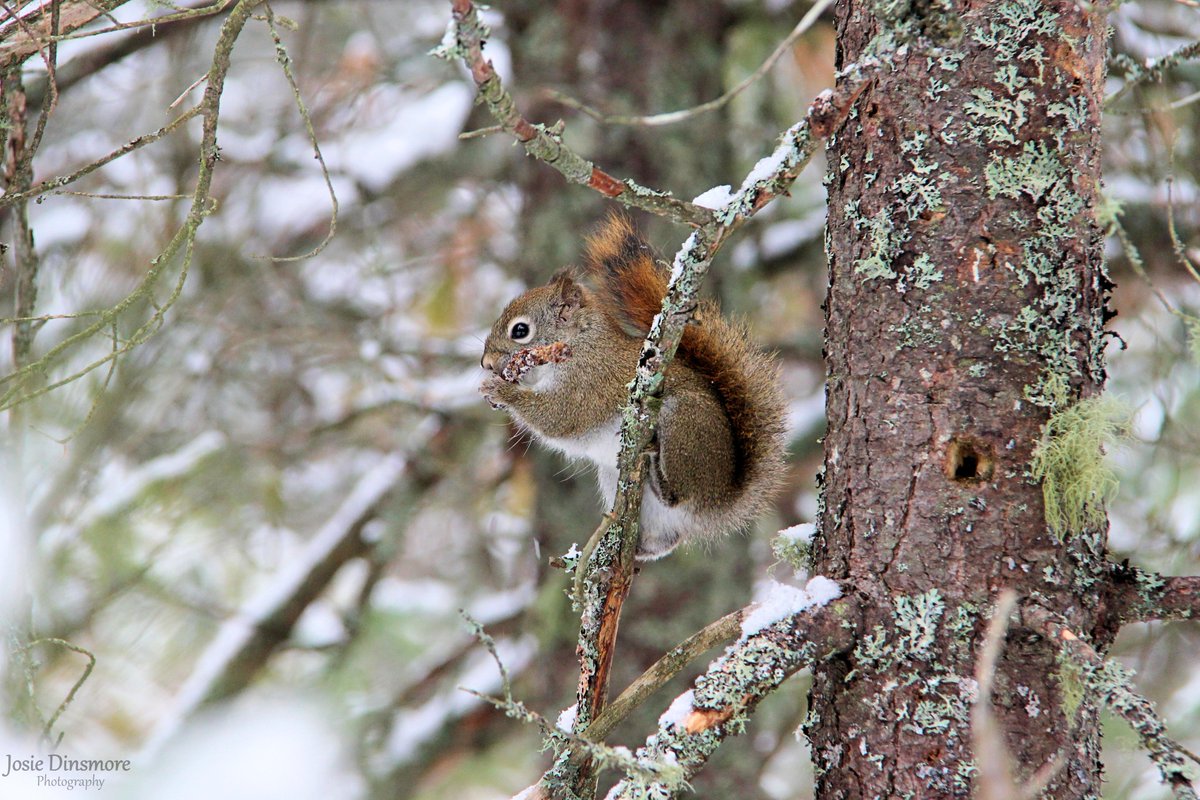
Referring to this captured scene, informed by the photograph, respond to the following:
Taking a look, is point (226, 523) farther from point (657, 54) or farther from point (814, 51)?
point (814, 51)

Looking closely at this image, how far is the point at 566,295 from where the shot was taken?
86.4 inches

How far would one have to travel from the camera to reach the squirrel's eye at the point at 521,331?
2182mm

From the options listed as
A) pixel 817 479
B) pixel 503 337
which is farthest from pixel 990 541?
pixel 503 337

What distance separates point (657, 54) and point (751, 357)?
1.29 meters

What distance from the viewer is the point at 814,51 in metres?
3.00

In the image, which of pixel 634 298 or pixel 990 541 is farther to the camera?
pixel 634 298

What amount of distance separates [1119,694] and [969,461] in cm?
28

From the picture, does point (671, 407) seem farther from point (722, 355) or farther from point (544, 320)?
point (544, 320)

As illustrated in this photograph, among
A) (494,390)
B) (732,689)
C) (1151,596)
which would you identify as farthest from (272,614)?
(1151,596)

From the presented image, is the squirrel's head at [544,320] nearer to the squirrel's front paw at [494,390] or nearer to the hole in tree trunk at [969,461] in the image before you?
the squirrel's front paw at [494,390]

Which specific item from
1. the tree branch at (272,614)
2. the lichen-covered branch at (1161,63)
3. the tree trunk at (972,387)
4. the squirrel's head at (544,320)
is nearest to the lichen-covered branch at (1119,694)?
the tree trunk at (972,387)

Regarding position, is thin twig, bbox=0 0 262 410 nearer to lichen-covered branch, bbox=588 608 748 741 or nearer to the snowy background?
lichen-covered branch, bbox=588 608 748 741

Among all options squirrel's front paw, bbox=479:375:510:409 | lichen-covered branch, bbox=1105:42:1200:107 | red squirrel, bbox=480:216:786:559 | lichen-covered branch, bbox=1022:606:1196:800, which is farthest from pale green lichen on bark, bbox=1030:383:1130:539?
squirrel's front paw, bbox=479:375:510:409

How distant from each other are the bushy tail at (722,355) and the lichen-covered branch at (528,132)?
62 cm
